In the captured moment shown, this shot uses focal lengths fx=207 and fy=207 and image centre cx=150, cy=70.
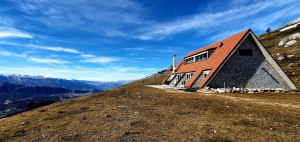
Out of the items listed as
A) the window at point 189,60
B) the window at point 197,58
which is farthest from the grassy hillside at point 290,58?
the window at point 189,60

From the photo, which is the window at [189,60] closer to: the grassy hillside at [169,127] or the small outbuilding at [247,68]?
the small outbuilding at [247,68]

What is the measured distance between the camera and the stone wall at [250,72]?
35.8m

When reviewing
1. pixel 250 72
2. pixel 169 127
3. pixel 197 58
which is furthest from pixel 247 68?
pixel 169 127

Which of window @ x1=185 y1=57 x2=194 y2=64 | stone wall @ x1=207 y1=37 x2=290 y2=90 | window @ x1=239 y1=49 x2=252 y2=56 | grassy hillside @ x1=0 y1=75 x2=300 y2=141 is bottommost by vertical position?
grassy hillside @ x1=0 y1=75 x2=300 y2=141

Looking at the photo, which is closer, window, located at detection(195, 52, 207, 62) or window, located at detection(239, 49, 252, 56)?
window, located at detection(239, 49, 252, 56)

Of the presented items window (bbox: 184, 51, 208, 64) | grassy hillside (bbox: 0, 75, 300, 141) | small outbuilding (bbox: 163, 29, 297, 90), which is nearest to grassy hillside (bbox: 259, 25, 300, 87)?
small outbuilding (bbox: 163, 29, 297, 90)

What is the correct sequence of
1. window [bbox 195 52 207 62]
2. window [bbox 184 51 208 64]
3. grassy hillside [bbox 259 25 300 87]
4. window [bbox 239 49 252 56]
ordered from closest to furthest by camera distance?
window [bbox 239 49 252 56]
window [bbox 195 52 207 62]
window [bbox 184 51 208 64]
grassy hillside [bbox 259 25 300 87]

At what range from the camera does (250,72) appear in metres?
36.4

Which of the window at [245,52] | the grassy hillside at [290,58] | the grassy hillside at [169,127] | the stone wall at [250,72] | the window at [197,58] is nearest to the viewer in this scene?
the grassy hillside at [169,127]

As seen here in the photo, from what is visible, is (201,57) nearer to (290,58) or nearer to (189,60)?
(189,60)

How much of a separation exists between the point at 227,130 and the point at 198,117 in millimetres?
3218

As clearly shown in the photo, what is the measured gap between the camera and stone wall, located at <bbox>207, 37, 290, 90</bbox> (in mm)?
35812

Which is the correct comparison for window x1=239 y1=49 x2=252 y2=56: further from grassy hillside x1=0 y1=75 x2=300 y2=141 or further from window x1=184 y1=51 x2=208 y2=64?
grassy hillside x1=0 y1=75 x2=300 y2=141

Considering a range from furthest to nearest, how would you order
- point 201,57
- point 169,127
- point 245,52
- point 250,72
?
point 201,57 < point 245,52 < point 250,72 < point 169,127
